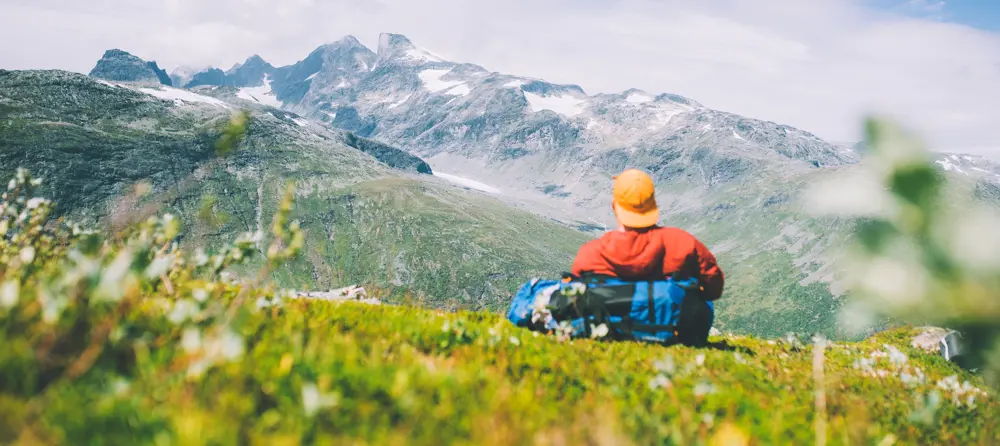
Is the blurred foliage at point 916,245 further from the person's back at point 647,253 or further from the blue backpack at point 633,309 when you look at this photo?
the person's back at point 647,253

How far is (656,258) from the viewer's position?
9.70 m

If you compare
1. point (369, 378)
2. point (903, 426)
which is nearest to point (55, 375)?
point (369, 378)

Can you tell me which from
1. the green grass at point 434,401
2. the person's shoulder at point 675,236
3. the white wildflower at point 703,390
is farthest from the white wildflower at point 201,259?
the person's shoulder at point 675,236

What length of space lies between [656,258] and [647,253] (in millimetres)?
177

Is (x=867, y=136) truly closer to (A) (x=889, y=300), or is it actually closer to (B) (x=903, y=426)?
(A) (x=889, y=300)

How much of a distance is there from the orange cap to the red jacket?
218 millimetres

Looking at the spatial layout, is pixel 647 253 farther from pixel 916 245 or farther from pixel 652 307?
pixel 916 245

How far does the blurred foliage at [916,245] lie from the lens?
4.35ft

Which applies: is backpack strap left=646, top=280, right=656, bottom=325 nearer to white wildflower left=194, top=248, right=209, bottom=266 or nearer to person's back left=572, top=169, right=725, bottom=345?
person's back left=572, top=169, right=725, bottom=345

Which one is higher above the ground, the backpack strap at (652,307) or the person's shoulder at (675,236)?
the person's shoulder at (675,236)

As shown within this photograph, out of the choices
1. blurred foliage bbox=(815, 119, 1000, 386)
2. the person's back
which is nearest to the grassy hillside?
blurred foliage bbox=(815, 119, 1000, 386)

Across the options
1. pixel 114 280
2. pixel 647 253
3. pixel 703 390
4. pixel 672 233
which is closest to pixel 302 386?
pixel 114 280

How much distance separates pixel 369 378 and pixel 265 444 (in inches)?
35.2

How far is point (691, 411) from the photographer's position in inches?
152
